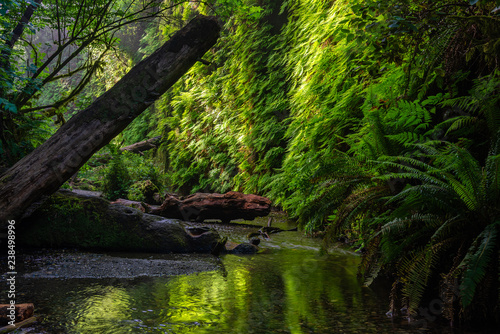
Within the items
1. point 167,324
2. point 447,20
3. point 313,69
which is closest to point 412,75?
point 447,20

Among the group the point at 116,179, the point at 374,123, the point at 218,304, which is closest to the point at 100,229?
the point at 218,304

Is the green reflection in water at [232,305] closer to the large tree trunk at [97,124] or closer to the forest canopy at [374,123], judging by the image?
the forest canopy at [374,123]

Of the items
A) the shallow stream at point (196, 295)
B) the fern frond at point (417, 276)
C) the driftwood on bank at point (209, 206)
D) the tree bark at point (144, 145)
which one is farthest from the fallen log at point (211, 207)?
the tree bark at point (144, 145)

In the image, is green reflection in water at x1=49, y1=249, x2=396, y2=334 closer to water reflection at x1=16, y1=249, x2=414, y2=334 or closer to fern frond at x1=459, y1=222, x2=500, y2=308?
water reflection at x1=16, y1=249, x2=414, y2=334

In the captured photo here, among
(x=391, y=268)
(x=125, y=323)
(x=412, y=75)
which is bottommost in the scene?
(x=125, y=323)

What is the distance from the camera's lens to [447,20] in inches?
110

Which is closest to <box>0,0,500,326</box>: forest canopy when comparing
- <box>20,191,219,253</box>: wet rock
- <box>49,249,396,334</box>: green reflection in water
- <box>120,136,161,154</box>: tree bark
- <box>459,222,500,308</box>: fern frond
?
<box>459,222,500,308</box>: fern frond

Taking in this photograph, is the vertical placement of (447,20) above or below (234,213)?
above

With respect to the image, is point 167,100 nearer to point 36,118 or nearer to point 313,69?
point 313,69

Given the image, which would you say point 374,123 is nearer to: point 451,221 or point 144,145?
point 451,221

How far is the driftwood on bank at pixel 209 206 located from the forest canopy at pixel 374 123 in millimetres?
770

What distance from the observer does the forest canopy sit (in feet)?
6.97

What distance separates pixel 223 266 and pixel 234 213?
112 inches

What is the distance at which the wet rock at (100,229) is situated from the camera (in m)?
3.77
